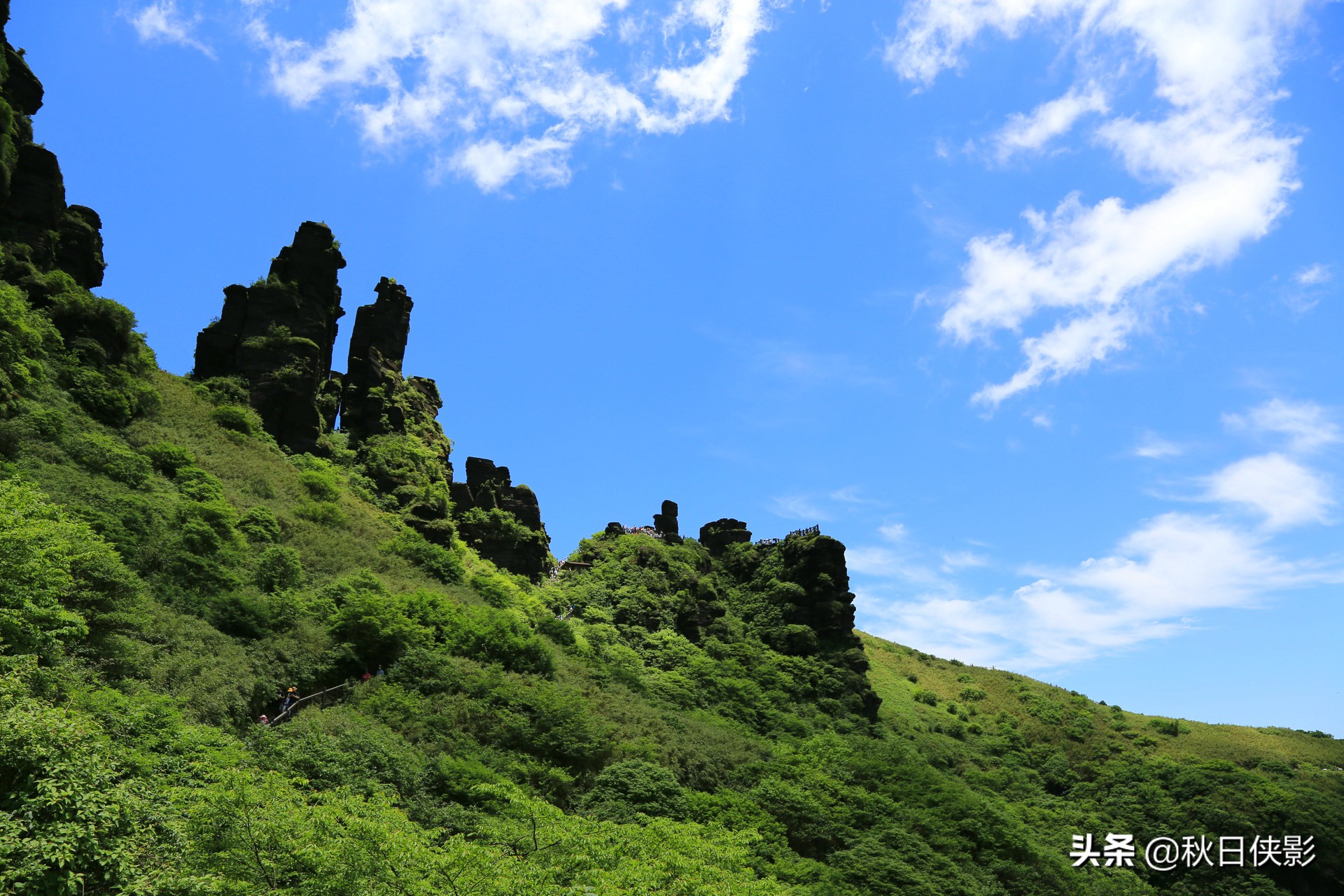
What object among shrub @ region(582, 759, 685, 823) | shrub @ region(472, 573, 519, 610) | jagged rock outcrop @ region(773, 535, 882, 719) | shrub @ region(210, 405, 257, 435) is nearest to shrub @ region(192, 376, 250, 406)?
shrub @ region(210, 405, 257, 435)

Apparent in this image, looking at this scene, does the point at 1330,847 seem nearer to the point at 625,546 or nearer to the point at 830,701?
the point at 830,701

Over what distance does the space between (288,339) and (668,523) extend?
1856 inches

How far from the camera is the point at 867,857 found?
36.4 m

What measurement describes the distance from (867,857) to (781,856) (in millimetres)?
5252

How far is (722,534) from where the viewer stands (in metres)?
94.1

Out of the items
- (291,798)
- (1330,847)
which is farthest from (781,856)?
(1330,847)

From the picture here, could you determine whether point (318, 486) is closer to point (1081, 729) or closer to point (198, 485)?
point (198, 485)

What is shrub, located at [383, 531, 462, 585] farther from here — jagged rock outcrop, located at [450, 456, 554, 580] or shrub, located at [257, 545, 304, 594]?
jagged rock outcrop, located at [450, 456, 554, 580]

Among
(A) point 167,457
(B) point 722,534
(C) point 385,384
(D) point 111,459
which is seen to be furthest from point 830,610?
(D) point 111,459

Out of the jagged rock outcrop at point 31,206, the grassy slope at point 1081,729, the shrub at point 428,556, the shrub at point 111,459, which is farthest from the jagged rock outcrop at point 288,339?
the grassy slope at point 1081,729

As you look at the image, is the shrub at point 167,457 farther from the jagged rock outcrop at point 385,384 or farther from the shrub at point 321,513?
the jagged rock outcrop at point 385,384

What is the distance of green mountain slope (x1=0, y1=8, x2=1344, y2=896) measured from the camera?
1731 centimetres

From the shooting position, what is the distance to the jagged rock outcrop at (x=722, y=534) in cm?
9350

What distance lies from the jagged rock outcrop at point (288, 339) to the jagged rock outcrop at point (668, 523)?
4103 cm
